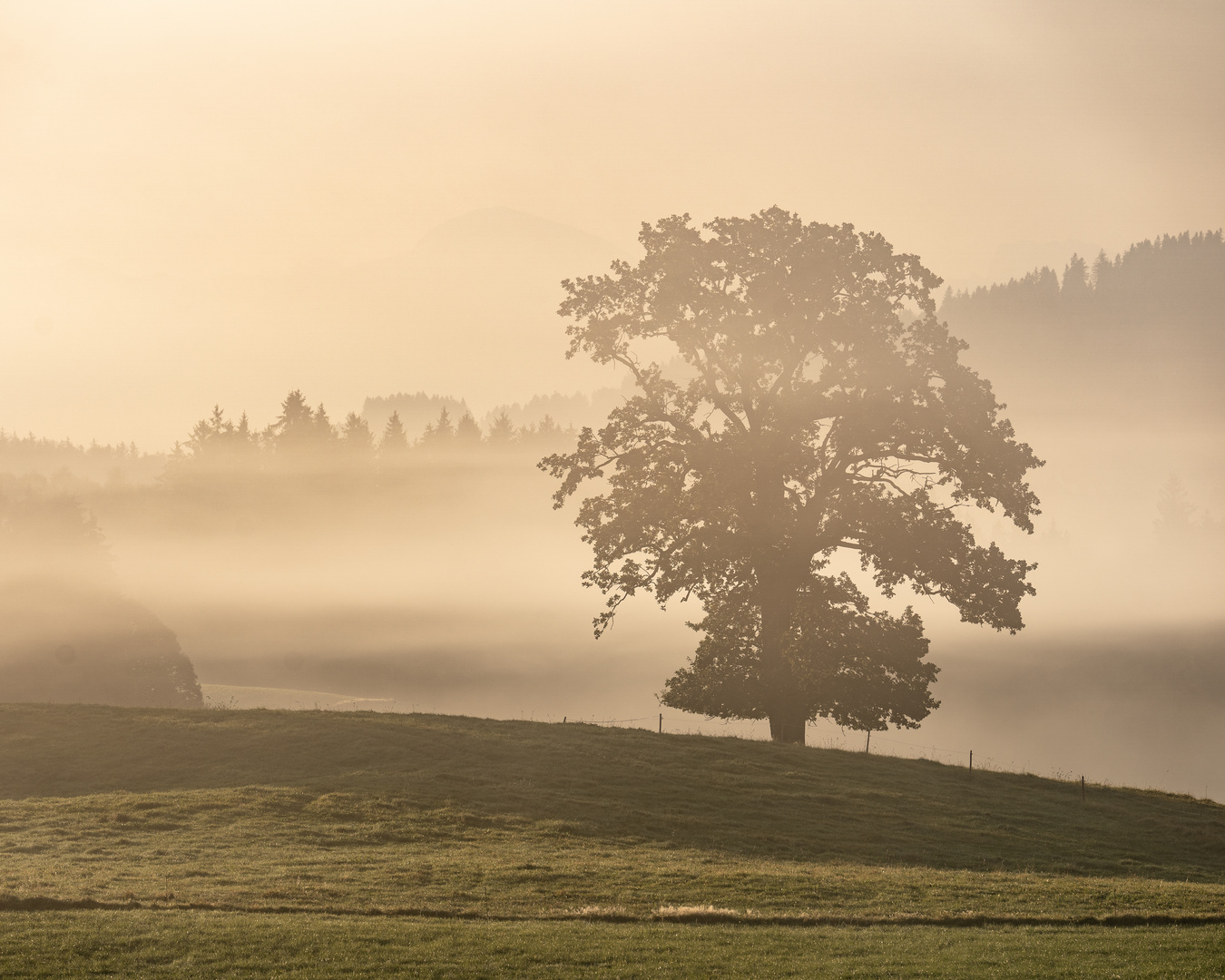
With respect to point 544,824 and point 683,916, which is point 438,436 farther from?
point 683,916

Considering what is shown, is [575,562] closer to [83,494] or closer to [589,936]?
[83,494]

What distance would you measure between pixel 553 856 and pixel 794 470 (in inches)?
880

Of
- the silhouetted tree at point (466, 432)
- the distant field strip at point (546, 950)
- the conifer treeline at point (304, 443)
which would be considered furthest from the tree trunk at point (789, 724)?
the silhouetted tree at point (466, 432)

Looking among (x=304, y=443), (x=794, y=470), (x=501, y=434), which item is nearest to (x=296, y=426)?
(x=304, y=443)

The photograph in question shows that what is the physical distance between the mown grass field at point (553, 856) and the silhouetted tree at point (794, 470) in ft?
12.0

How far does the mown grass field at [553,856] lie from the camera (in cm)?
2070

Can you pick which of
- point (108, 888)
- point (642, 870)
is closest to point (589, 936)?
point (642, 870)

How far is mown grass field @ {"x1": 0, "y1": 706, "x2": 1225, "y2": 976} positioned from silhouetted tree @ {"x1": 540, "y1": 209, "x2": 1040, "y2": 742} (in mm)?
3668

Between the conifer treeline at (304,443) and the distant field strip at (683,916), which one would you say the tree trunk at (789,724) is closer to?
the distant field strip at (683,916)

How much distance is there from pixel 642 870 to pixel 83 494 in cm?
12501

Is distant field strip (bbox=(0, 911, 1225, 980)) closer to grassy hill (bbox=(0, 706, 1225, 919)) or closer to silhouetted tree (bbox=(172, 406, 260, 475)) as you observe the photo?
grassy hill (bbox=(0, 706, 1225, 919))

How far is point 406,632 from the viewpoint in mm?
151125

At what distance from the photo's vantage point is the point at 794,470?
4803cm

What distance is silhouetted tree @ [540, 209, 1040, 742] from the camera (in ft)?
154
